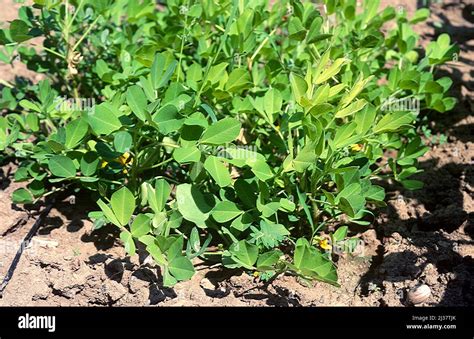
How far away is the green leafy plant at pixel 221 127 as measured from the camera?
211 cm

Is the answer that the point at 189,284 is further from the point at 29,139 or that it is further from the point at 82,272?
the point at 29,139

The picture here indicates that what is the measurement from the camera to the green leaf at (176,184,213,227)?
2.17 metres

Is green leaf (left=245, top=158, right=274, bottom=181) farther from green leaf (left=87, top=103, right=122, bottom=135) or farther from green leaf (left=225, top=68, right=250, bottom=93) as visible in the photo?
green leaf (left=87, top=103, right=122, bottom=135)

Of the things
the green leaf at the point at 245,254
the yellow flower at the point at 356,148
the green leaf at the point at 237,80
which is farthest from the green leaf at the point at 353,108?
the green leaf at the point at 245,254

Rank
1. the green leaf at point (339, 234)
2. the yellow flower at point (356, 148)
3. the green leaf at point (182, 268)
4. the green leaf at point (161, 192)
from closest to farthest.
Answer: the green leaf at point (182, 268) → the green leaf at point (161, 192) → the green leaf at point (339, 234) → the yellow flower at point (356, 148)

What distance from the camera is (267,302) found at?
2.16m

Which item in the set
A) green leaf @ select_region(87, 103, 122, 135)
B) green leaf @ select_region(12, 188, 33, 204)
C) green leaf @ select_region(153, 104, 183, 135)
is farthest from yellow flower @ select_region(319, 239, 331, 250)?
green leaf @ select_region(12, 188, 33, 204)

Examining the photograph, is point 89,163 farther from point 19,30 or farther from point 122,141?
point 19,30

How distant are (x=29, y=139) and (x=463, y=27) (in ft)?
7.07

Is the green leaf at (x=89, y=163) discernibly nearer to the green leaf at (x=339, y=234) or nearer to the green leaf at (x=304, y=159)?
the green leaf at (x=304, y=159)

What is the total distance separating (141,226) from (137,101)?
0.37 metres

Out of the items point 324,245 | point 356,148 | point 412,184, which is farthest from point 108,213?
point 412,184

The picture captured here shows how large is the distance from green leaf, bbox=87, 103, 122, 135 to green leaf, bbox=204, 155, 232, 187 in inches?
11.5

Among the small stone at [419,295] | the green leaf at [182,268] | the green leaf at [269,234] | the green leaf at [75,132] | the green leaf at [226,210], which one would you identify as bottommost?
the small stone at [419,295]
